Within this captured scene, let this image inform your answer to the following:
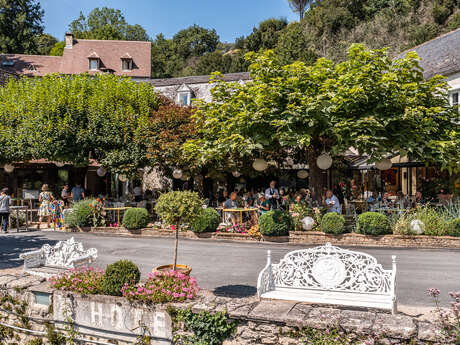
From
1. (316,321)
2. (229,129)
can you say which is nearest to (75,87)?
(229,129)

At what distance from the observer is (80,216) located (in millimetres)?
15289

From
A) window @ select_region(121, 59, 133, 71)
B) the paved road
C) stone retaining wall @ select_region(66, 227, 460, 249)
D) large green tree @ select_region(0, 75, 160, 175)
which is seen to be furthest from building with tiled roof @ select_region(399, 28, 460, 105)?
window @ select_region(121, 59, 133, 71)

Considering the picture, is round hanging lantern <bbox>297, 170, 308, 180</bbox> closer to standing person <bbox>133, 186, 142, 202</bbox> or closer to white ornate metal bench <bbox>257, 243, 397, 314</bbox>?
standing person <bbox>133, 186, 142, 202</bbox>

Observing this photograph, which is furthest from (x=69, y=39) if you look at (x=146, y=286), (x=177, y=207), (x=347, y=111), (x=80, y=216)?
(x=146, y=286)

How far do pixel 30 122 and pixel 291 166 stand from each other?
12826 millimetres

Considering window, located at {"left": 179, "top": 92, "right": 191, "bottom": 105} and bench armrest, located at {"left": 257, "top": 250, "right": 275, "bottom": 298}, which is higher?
window, located at {"left": 179, "top": 92, "right": 191, "bottom": 105}

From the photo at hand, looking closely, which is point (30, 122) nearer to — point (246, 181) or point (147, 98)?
point (147, 98)

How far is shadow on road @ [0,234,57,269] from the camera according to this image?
941cm

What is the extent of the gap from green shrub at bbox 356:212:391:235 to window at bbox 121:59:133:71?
32.2 metres

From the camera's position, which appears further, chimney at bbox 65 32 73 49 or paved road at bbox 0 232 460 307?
chimney at bbox 65 32 73 49

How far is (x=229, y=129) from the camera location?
12836mm

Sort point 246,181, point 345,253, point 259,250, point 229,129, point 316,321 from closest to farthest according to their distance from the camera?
1. point 316,321
2. point 345,253
3. point 259,250
4. point 229,129
5. point 246,181

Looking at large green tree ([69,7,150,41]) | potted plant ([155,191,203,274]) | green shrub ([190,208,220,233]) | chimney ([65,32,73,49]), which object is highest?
large green tree ([69,7,150,41])

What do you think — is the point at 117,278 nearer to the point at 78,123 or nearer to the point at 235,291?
the point at 235,291
